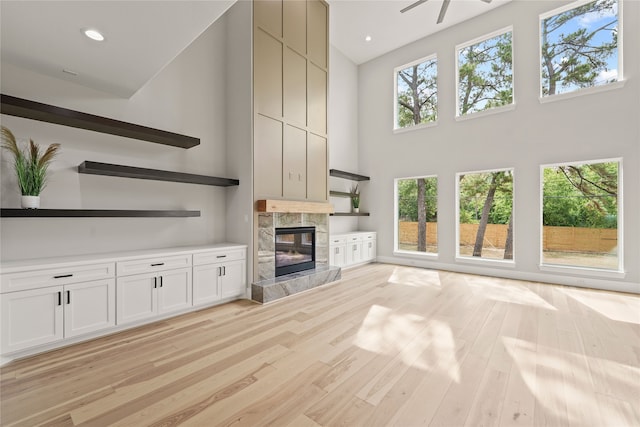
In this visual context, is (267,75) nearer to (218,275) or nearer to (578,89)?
(218,275)

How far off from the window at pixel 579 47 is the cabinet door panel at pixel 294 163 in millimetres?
4573

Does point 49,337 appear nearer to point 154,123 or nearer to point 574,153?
point 154,123

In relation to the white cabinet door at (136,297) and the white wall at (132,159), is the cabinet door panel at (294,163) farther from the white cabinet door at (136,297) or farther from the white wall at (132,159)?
the white cabinet door at (136,297)

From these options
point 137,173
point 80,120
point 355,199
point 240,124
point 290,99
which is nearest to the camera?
point 80,120

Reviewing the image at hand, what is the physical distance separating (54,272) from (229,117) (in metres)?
3.06

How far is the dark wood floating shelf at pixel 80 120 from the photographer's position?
8.57 ft

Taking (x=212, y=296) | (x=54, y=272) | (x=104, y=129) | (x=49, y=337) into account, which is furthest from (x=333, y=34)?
(x=49, y=337)

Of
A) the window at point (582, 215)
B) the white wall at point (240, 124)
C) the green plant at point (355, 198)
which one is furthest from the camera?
the green plant at point (355, 198)

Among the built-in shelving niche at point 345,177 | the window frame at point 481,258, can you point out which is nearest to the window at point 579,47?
the window frame at point 481,258

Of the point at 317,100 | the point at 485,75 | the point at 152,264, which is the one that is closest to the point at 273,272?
the point at 152,264

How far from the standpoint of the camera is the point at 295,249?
16.2ft

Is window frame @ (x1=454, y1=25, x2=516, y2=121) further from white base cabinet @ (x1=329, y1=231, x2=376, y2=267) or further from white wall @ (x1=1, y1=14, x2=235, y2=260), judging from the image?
white wall @ (x1=1, y1=14, x2=235, y2=260)

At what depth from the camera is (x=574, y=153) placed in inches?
190

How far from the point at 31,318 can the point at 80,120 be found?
1963 millimetres
